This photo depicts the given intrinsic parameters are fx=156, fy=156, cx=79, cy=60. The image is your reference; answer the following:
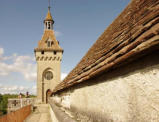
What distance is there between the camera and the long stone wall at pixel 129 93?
121cm

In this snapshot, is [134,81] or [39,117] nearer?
[134,81]

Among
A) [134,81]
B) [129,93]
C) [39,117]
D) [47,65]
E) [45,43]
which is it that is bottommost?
[39,117]

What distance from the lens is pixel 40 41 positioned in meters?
26.3

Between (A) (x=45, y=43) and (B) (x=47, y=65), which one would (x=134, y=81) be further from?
(A) (x=45, y=43)

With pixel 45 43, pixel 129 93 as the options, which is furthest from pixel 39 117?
pixel 45 43

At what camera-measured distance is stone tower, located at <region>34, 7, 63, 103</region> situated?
79.0ft

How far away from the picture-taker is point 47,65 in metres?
25.2

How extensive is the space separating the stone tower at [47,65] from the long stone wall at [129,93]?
74.3ft

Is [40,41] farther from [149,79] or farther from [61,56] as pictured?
[149,79]

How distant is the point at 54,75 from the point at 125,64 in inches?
940

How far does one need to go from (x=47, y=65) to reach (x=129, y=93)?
2437 centimetres

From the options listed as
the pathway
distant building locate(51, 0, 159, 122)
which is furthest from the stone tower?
distant building locate(51, 0, 159, 122)

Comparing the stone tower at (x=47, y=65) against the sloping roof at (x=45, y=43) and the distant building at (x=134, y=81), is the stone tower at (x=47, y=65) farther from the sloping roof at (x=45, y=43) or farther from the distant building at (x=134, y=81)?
the distant building at (x=134, y=81)

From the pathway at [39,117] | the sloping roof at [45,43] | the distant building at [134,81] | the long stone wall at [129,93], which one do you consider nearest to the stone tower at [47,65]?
the sloping roof at [45,43]
